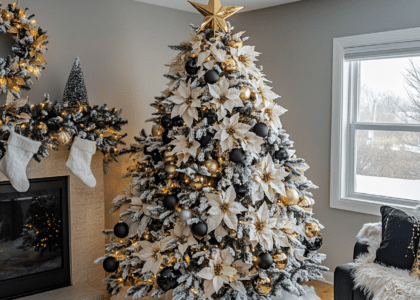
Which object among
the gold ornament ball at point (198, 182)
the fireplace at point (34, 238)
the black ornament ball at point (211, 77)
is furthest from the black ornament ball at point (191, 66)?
the fireplace at point (34, 238)

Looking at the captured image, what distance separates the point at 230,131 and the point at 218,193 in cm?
35

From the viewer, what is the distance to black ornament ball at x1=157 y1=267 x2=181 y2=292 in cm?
204

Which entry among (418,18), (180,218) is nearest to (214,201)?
(180,218)

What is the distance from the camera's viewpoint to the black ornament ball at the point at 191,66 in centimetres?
214

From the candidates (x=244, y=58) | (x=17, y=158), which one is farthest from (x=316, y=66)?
(x=17, y=158)

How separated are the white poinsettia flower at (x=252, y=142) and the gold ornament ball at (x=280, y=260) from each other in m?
0.59

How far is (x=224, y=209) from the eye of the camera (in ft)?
6.68

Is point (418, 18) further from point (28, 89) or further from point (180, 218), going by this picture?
point (28, 89)

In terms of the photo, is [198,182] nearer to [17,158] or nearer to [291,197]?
[291,197]

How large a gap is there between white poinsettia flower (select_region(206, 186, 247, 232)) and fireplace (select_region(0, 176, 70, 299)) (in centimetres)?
133

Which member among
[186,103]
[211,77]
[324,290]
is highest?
[211,77]

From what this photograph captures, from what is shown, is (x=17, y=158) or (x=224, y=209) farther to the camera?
(x=17, y=158)

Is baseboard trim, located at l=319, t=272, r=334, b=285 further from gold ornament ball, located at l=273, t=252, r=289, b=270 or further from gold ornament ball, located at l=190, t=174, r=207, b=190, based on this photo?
gold ornament ball, located at l=190, t=174, r=207, b=190

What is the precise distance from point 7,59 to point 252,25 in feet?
7.57
